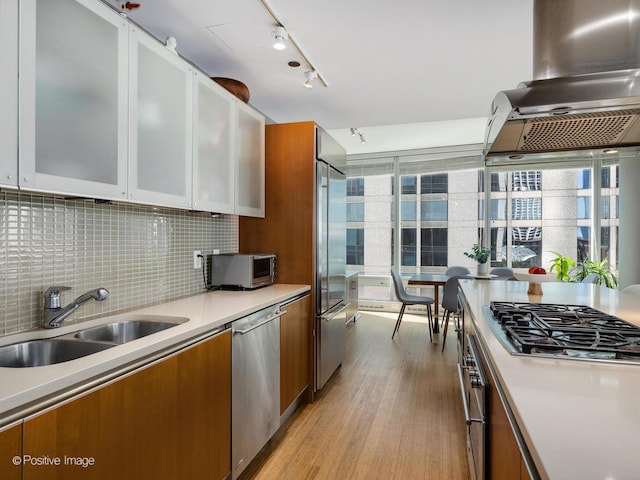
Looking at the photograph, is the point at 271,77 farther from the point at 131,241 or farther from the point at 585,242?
the point at 585,242

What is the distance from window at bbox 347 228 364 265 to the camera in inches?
269

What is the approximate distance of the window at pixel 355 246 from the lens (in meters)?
6.84

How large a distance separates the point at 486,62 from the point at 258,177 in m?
1.83

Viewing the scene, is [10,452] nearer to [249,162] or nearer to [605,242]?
[249,162]

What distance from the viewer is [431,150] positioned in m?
6.31

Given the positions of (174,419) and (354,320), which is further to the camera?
(354,320)

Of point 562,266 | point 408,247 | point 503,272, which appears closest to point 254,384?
point 503,272

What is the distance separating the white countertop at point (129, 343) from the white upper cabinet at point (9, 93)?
0.60 meters

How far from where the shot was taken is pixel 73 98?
4.64 ft

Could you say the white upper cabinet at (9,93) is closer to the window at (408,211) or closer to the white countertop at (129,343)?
the white countertop at (129,343)

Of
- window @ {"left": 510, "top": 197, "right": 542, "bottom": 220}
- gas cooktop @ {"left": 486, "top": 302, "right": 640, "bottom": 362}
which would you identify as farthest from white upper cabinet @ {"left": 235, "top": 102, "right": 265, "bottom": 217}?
window @ {"left": 510, "top": 197, "right": 542, "bottom": 220}

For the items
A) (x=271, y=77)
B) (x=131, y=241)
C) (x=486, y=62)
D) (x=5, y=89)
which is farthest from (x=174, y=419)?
(x=486, y=62)

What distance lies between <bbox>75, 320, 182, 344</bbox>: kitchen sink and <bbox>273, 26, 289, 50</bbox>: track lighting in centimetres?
167

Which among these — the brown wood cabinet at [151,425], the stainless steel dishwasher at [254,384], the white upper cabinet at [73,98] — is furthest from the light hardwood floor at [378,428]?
the white upper cabinet at [73,98]
